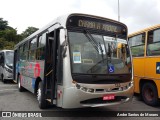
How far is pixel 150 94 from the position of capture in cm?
830

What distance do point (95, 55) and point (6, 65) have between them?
12.0 m

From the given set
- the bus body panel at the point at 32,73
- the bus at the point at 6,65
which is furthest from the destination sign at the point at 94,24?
the bus at the point at 6,65

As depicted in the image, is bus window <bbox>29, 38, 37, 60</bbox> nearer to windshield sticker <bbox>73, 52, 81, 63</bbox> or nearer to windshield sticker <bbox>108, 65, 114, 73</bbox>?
windshield sticker <bbox>73, 52, 81, 63</bbox>

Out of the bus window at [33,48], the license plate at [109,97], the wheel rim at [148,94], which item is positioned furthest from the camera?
the bus window at [33,48]

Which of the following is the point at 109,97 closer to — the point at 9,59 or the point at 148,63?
the point at 148,63

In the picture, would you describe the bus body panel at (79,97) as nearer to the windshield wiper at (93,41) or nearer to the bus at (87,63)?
the bus at (87,63)

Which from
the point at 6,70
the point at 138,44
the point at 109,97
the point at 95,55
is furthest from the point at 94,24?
the point at 6,70

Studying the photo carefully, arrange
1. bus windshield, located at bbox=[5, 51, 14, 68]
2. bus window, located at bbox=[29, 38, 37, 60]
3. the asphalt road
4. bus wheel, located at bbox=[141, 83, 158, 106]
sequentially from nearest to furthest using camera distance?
the asphalt road → bus wheel, located at bbox=[141, 83, 158, 106] → bus window, located at bbox=[29, 38, 37, 60] → bus windshield, located at bbox=[5, 51, 14, 68]

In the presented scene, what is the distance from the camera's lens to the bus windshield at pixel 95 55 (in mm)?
5797

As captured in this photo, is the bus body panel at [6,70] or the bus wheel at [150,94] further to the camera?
the bus body panel at [6,70]

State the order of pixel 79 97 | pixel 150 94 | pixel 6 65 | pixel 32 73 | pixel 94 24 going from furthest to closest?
pixel 6 65 → pixel 32 73 → pixel 150 94 → pixel 94 24 → pixel 79 97

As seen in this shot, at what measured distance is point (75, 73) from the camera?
18.6 ft

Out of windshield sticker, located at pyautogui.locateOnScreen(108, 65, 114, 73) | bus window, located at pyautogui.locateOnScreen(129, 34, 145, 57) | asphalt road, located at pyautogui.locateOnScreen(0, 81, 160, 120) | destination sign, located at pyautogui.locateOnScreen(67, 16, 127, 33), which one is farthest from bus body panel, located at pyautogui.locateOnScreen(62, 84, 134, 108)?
bus window, located at pyautogui.locateOnScreen(129, 34, 145, 57)

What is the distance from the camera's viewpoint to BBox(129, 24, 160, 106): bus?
7773 millimetres
